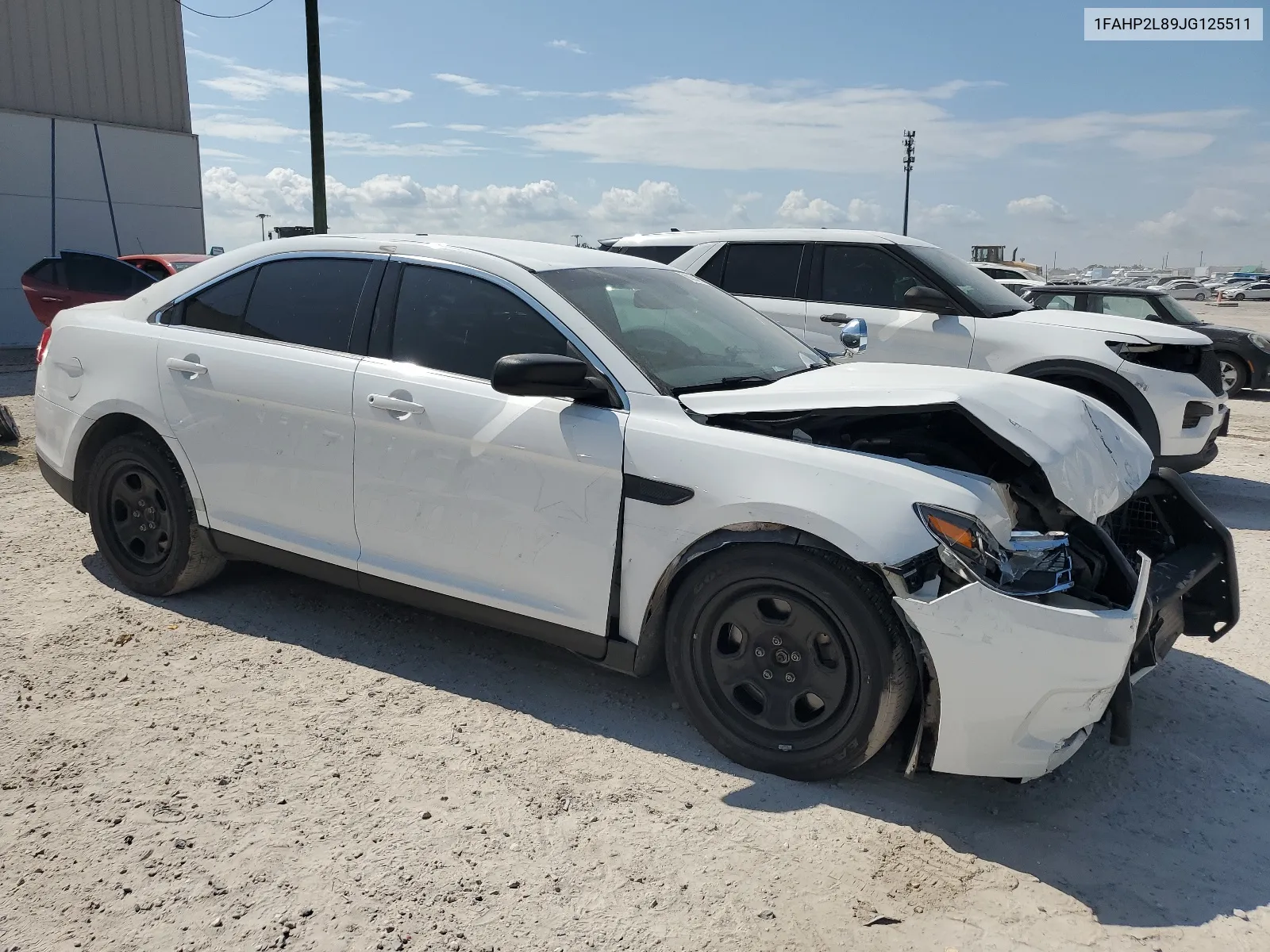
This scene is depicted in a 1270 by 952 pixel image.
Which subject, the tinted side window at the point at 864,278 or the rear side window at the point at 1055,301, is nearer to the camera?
the tinted side window at the point at 864,278

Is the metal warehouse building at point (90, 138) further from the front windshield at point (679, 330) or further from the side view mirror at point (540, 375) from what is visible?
the side view mirror at point (540, 375)

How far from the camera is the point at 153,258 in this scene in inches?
532

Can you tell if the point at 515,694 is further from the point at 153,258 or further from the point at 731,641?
the point at 153,258

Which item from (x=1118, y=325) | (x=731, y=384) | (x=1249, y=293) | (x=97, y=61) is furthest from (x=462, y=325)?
(x=1249, y=293)

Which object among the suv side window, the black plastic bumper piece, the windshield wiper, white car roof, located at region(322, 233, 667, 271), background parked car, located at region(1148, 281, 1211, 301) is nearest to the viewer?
the windshield wiper

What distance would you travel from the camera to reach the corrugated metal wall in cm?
1730

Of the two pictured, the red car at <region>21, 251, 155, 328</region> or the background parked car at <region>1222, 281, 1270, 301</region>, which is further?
the background parked car at <region>1222, 281, 1270, 301</region>

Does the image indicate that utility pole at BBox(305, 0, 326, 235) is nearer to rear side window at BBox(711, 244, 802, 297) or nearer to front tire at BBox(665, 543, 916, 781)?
rear side window at BBox(711, 244, 802, 297)

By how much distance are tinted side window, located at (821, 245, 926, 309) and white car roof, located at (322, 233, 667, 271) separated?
340 centimetres

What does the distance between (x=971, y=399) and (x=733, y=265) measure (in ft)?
16.0

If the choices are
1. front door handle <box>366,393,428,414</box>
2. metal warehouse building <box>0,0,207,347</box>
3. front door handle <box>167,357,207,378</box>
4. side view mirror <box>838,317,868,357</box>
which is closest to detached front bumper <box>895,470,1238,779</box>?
front door handle <box>366,393,428,414</box>

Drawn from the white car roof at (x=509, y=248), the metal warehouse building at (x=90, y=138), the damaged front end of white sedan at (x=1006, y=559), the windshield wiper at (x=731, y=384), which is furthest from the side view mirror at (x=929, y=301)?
the metal warehouse building at (x=90, y=138)

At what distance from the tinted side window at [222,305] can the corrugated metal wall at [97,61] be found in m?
16.4

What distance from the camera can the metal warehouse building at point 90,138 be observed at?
687 inches
